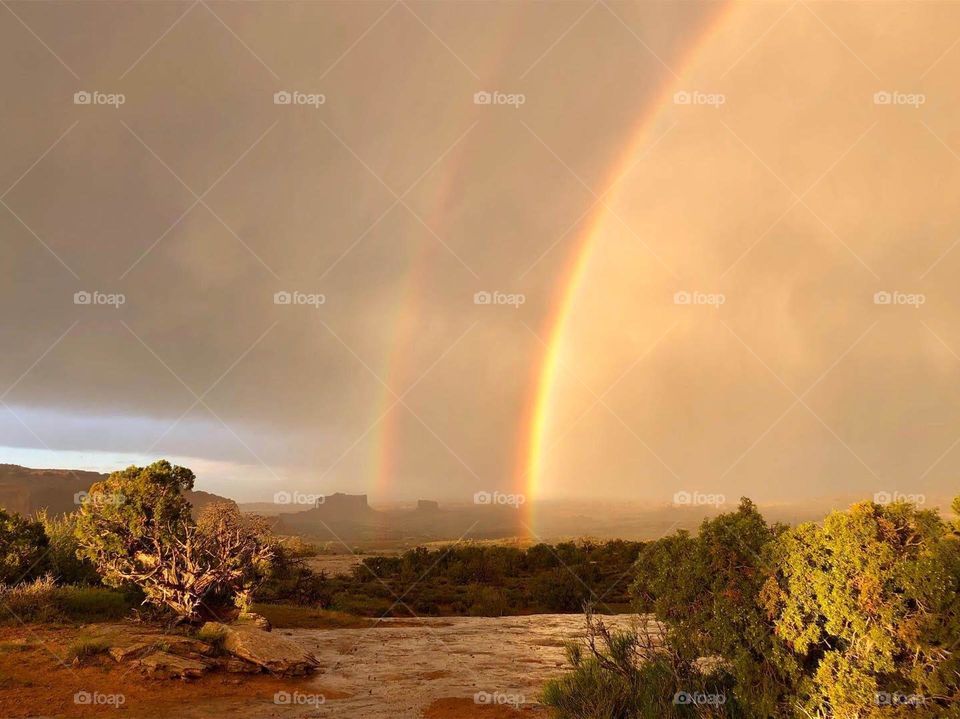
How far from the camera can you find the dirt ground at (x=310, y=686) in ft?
36.2

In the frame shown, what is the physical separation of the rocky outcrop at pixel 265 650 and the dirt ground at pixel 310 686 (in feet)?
0.94

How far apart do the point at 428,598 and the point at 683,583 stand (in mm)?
27288

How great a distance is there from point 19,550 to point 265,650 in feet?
36.2

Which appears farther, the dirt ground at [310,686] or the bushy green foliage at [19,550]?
the bushy green foliage at [19,550]

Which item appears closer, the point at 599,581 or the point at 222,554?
the point at 222,554

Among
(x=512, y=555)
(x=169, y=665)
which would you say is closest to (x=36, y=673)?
(x=169, y=665)

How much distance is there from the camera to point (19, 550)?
19188 mm

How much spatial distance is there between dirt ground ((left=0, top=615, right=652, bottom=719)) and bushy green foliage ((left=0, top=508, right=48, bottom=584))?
5.10 metres

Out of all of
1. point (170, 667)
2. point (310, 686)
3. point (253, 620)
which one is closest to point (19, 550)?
point (253, 620)

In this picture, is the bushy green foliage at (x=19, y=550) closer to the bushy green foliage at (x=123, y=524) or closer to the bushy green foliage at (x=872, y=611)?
the bushy green foliage at (x=123, y=524)

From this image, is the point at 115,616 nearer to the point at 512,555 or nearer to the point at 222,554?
the point at 222,554

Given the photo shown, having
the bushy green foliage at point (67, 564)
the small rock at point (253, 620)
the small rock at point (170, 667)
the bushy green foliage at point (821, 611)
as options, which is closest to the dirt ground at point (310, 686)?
the small rock at point (170, 667)

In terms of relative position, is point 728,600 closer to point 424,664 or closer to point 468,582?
point 424,664

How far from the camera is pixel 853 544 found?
25.7 ft
